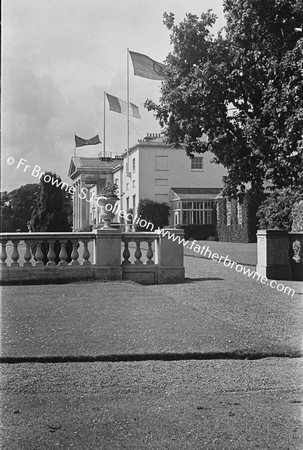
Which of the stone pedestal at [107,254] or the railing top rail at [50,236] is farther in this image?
the stone pedestal at [107,254]

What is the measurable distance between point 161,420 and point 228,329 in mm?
3792

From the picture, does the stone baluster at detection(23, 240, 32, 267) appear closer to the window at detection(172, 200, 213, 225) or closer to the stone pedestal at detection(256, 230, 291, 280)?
the stone pedestal at detection(256, 230, 291, 280)

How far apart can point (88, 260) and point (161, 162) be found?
111 ft

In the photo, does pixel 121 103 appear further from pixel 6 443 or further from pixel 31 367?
pixel 6 443

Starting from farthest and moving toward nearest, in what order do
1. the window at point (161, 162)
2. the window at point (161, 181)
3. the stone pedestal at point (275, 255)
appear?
the window at point (161, 181) < the window at point (161, 162) < the stone pedestal at point (275, 255)

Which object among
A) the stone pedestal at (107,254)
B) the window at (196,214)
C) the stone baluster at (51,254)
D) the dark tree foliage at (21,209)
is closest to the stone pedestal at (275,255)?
the stone pedestal at (107,254)

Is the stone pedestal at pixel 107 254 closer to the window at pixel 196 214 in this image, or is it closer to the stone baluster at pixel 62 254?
the stone baluster at pixel 62 254

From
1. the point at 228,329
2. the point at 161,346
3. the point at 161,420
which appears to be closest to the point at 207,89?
the point at 228,329

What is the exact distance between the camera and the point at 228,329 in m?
7.99

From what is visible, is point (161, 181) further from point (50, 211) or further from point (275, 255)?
point (275, 255)

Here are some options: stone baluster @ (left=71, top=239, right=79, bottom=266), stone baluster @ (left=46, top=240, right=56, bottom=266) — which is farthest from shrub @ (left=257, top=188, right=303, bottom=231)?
stone baluster @ (left=46, top=240, right=56, bottom=266)

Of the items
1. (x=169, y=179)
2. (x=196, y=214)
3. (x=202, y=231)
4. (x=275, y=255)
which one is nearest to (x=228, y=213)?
(x=202, y=231)

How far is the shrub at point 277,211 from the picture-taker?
33.0 m

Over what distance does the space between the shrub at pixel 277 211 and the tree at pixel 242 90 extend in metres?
17.3
